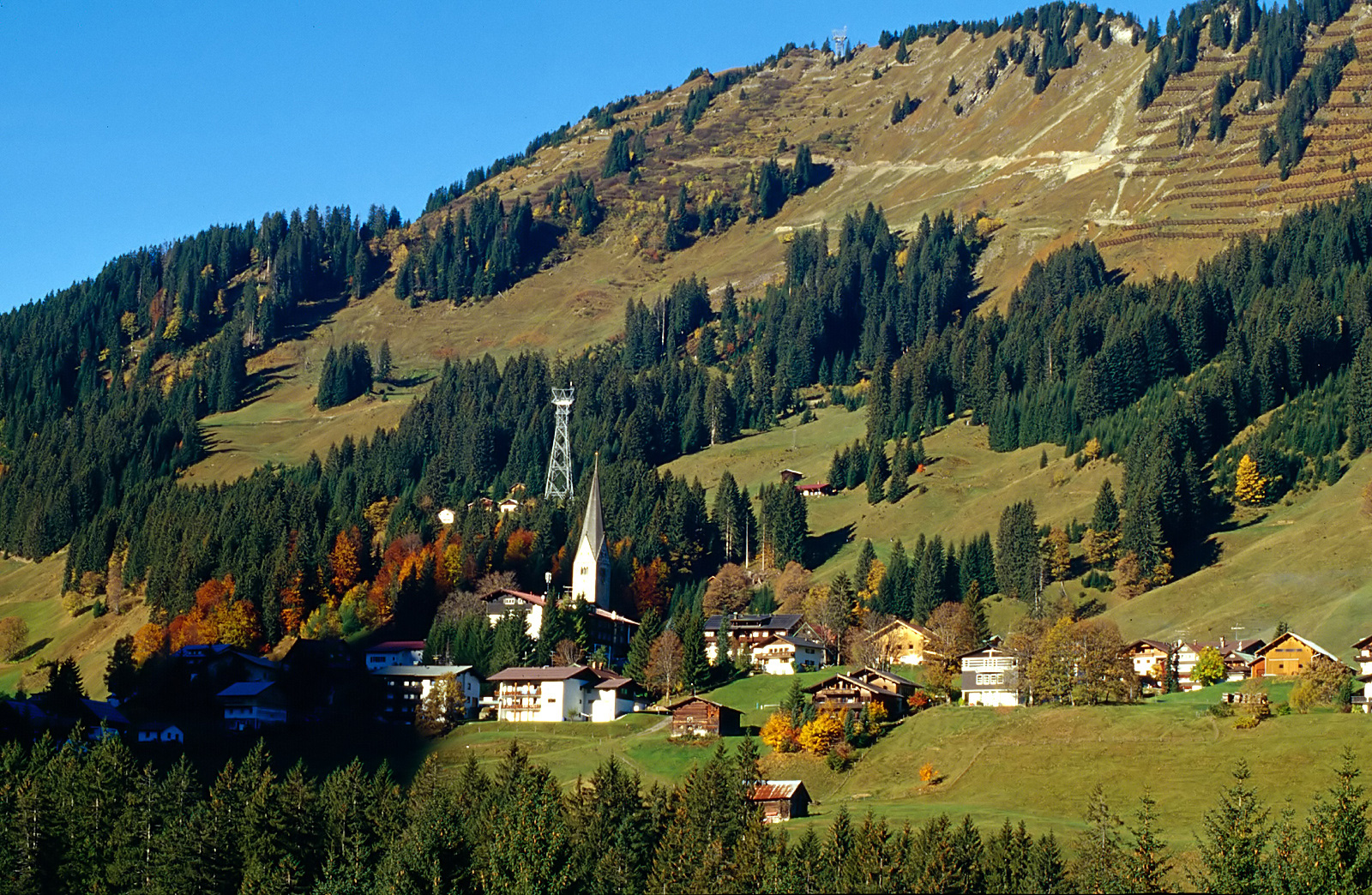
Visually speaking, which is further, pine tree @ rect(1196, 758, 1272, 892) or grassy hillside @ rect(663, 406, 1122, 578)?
grassy hillside @ rect(663, 406, 1122, 578)

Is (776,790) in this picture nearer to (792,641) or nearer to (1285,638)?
(1285,638)

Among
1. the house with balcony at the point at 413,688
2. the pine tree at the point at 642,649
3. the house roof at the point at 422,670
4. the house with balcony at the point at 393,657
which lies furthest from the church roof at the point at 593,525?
the house with balcony at the point at 413,688

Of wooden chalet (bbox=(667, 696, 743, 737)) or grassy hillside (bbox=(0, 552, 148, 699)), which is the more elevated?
grassy hillside (bbox=(0, 552, 148, 699))

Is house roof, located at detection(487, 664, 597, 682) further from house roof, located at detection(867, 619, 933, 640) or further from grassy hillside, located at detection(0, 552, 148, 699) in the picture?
grassy hillside, located at detection(0, 552, 148, 699)

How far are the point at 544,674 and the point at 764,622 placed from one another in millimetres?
23660

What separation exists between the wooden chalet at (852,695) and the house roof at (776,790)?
20101 mm

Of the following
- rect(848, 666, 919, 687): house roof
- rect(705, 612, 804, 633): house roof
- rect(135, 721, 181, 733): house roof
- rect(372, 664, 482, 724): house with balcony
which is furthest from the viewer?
rect(705, 612, 804, 633): house roof

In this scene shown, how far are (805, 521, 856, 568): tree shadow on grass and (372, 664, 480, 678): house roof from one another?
5291 centimetres

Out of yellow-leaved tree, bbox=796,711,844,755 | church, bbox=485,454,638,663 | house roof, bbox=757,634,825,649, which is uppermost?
church, bbox=485,454,638,663

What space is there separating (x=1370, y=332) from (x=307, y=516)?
11190 cm

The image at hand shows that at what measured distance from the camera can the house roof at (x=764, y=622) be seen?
140500 mm

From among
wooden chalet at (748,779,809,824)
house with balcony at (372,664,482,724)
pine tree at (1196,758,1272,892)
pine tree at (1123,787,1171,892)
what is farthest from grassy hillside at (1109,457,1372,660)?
pine tree at (1123,787,1171,892)

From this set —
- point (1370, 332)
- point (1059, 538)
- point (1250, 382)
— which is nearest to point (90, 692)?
point (1059, 538)

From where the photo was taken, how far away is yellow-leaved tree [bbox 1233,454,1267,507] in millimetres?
157000
